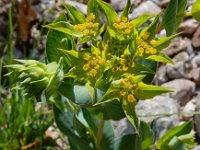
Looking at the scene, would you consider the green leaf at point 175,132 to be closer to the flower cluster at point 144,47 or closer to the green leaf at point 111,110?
the green leaf at point 111,110

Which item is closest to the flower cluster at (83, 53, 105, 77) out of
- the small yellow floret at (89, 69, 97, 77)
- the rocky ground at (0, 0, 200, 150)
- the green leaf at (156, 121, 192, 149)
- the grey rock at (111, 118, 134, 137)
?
the small yellow floret at (89, 69, 97, 77)

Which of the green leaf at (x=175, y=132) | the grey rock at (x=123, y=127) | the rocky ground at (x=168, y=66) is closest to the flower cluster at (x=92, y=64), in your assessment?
the green leaf at (x=175, y=132)

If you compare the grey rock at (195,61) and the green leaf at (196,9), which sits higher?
the green leaf at (196,9)

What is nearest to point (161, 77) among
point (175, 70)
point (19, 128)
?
point (175, 70)

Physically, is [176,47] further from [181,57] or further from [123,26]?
[123,26]

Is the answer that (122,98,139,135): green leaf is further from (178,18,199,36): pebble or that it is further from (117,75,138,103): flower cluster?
(178,18,199,36): pebble

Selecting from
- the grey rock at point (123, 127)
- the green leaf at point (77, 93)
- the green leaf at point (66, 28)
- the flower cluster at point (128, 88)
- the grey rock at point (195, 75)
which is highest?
the green leaf at point (66, 28)

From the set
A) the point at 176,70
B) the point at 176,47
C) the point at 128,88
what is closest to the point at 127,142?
the point at 128,88
